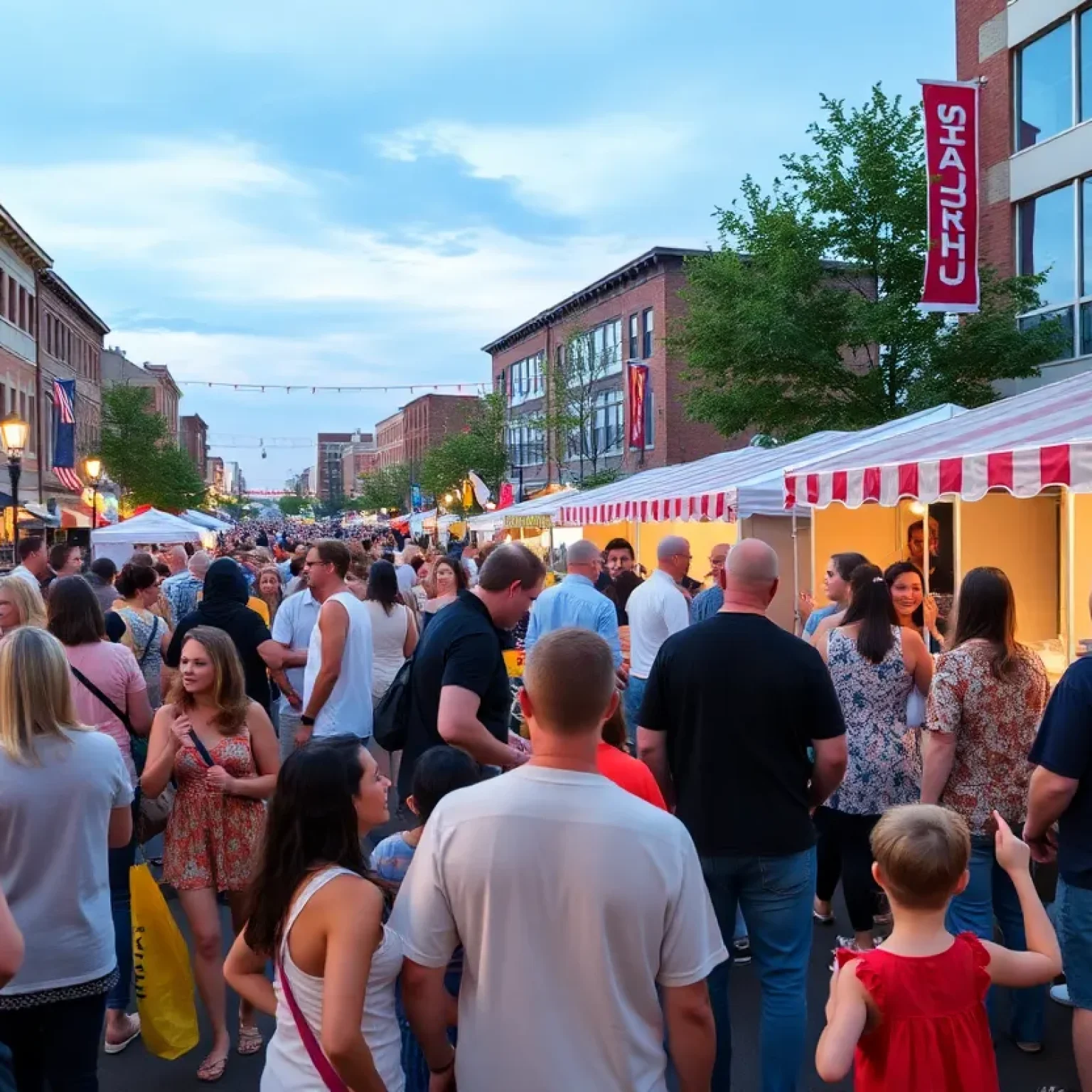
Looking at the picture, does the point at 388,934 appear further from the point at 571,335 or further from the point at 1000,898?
the point at 571,335

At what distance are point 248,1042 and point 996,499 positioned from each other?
7890 millimetres

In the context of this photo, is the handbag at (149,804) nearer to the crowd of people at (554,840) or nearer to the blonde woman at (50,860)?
the crowd of people at (554,840)

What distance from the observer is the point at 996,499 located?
390 inches

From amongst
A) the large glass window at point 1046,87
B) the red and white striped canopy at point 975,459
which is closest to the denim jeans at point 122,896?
the red and white striped canopy at point 975,459

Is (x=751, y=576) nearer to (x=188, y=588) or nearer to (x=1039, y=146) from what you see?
(x=188, y=588)

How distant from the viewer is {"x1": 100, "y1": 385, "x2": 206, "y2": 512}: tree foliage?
46.4 meters

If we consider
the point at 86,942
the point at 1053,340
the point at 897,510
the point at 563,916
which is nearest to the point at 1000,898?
the point at 563,916

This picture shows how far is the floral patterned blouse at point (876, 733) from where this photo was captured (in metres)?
5.16

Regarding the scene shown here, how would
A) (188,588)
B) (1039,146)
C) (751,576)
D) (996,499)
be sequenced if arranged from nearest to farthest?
(751,576), (996,499), (188,588), (1039,146)

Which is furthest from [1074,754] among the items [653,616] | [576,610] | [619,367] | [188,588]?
[619,367]

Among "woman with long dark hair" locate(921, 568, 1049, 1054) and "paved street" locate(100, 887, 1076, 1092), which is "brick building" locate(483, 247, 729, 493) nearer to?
"woman with long dark hair" locate(921, 568, 1049, 1054)

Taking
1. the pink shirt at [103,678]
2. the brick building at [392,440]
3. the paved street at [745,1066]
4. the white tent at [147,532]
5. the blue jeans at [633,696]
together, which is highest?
the brick building at [392,440]

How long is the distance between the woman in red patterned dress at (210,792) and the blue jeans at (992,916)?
2.76 m

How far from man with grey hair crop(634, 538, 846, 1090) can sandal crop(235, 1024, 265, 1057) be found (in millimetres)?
1949
